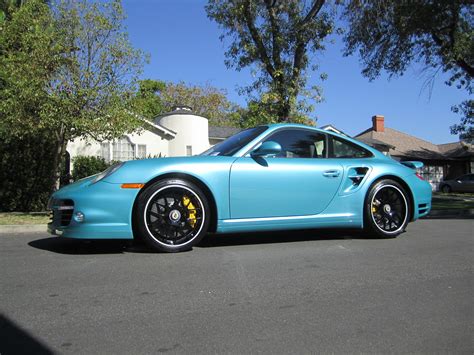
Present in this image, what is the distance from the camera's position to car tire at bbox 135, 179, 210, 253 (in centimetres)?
427

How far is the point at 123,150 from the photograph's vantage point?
856 inches

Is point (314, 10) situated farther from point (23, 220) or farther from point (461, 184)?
point (461, 184)

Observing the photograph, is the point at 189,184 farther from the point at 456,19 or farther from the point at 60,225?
the point at 456,19

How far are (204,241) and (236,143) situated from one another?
4.16ft

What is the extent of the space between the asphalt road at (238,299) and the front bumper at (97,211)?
0.27m

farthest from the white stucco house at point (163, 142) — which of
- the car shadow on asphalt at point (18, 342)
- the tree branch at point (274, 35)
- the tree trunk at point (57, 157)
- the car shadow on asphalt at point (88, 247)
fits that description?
the car shadow on asphalt at point (18, 342)

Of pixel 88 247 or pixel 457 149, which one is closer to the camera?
pixel 88 247

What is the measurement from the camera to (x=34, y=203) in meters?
12.3

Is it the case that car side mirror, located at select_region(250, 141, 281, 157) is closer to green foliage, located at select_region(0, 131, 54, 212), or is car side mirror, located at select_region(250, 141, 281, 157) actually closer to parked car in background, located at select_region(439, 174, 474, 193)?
green foliage, located at select_region(0, 131, 54, 212)

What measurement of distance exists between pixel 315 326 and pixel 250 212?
2.15 metres

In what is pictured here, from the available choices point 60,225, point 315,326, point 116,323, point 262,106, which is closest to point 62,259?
point 60,225

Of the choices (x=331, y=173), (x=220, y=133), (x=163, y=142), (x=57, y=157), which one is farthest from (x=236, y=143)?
(x=220, y=133)

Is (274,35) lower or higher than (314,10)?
lower

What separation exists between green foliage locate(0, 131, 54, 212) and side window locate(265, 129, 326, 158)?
9.01 meters
